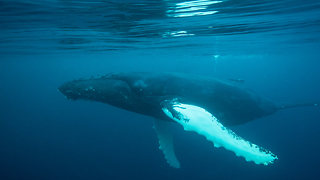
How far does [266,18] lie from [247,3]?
377 centimetres

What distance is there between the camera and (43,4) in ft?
28.9

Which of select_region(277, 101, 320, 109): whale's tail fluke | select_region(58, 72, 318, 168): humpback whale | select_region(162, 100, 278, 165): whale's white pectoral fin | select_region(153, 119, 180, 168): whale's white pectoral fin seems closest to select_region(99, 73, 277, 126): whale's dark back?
select_region(58, 72, 318, 168): humpback whale

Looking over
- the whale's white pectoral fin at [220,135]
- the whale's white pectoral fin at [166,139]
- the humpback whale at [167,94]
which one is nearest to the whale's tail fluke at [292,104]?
the humpback whale at [167,94]

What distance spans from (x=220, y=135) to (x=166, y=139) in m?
5.39

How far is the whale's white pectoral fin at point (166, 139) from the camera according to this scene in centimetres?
966

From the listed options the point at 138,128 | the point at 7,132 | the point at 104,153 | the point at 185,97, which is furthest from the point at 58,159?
the point at 185,97

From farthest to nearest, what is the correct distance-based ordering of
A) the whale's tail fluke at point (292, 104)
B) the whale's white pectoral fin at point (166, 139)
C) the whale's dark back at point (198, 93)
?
the whale's tail fluke at point (292, 104), the whale's white pectoral fin at point (166, 139), the whale's dark back at point (198, 93)

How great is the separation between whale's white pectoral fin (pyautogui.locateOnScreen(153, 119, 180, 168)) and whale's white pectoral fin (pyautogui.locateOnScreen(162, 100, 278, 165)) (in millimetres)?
4438

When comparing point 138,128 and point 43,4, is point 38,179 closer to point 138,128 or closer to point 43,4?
point 138,128

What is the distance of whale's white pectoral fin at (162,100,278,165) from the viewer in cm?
466

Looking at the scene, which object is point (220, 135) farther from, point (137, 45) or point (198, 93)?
point (137, 45)

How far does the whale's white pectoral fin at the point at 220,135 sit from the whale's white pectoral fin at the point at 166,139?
444 centimetres

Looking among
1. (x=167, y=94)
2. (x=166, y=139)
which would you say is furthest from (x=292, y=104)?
(x=167, y=94)

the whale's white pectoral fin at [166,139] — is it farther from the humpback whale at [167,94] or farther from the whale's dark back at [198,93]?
the humpback whale at [167,94]
